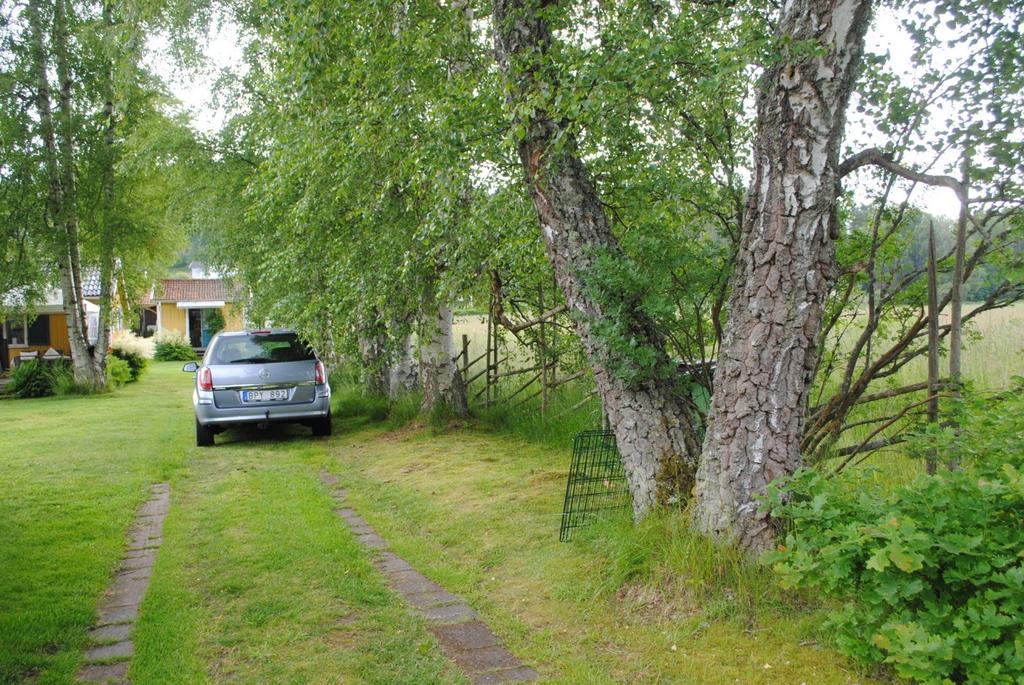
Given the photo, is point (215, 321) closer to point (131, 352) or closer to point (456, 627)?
point (131, 352)

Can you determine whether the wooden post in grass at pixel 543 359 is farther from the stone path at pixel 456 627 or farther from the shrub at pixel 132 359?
the shrub at pixel 132 359

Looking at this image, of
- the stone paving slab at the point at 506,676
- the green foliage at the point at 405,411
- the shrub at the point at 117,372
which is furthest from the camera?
the shrub at the point at 117,372

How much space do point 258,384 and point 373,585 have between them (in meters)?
6.91

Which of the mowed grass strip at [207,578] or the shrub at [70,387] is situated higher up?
the shrub at [70,387]

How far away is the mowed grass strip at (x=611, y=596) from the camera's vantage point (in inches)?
157

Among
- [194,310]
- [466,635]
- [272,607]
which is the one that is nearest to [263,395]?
[272,607]

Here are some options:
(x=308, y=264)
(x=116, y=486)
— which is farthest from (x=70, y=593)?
(x=308, y=264)

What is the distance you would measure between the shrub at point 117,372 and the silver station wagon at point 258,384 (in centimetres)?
1291

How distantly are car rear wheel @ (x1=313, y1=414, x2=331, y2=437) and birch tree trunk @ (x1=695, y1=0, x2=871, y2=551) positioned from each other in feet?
28.2

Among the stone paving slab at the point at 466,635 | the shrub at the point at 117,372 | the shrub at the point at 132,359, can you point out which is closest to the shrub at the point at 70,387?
the shrub at the point at 117,372

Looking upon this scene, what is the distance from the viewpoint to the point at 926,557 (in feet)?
11.1

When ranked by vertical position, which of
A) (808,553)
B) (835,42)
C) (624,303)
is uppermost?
(835,42)

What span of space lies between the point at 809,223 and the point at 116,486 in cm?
733

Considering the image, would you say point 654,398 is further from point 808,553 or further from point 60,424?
point 60,424
